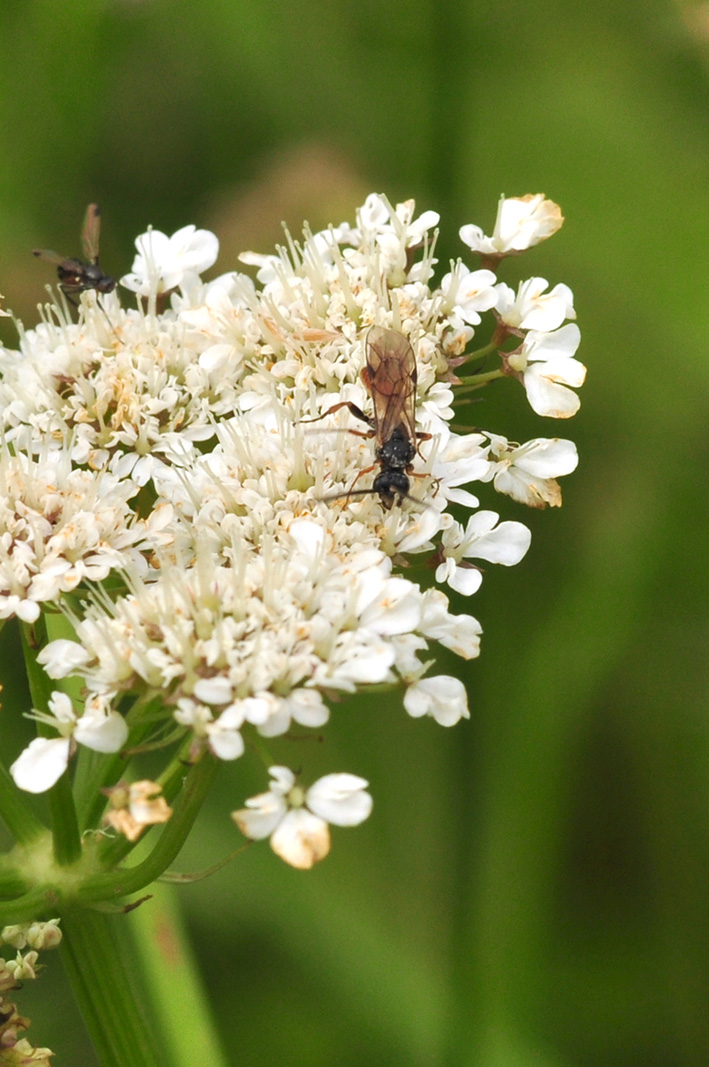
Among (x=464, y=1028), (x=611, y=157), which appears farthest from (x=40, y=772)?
(x=611, y=157)

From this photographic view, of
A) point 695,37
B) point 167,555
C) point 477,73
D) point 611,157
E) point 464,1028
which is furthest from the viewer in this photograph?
point 611,157

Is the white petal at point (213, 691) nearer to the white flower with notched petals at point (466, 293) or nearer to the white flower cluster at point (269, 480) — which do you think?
the white flower cluster at point (269, 480)

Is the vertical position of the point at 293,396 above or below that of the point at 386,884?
above

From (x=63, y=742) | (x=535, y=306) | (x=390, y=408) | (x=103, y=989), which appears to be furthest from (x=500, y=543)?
(x=103, y=989)

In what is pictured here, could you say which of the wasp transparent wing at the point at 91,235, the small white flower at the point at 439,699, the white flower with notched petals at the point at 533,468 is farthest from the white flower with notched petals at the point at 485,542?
the wasp transparent wing at the point at 91,235

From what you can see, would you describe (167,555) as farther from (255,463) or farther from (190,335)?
(190,335)

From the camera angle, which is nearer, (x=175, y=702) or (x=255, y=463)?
(x=175, y=702)

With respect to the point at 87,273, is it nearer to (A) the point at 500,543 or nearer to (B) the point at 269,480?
(B) the point at 269,480
